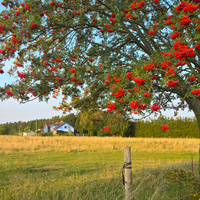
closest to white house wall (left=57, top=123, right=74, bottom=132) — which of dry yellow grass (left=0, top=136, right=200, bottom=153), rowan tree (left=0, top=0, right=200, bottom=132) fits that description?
dry yellow grass (left=0, top=136, right=200, bottom=153)

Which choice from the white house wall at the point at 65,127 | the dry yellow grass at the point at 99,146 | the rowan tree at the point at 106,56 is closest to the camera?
the rowan tree at the point at 106,56

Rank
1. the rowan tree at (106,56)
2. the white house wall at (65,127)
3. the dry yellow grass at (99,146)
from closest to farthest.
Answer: the rowan tree at (106,56) → the dry yellow grass at (99,146) → the white house wall at (65,127)

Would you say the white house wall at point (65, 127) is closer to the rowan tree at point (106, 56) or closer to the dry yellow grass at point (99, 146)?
the dry yellow grass at point (99, 146)

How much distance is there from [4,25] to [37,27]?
0.98 m

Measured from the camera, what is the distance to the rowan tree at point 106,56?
449 centimetres


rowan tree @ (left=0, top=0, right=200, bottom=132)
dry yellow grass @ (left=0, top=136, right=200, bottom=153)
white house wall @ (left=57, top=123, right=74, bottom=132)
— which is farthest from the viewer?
white house wall @ (left=57, top=123, right=74, bottom=132)

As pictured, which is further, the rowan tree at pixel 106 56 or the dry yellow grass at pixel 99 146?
the dry yellow grass at pixel 99 146

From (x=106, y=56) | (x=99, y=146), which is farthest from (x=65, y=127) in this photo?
(x=106, y=56)

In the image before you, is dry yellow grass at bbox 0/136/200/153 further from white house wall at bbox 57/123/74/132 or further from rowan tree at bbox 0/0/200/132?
white house wall at bbox 57/123/74/132

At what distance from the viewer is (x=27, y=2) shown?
6176mm

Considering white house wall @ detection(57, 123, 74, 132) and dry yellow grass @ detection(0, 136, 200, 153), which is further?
white house wall @ detection(57, 123, 74, 132)

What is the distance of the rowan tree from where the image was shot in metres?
4.49

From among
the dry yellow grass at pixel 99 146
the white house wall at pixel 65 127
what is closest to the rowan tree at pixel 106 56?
the dry yellow grass at pixel 99 146

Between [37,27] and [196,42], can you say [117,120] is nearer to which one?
[196,42]
